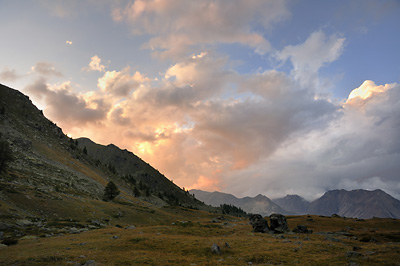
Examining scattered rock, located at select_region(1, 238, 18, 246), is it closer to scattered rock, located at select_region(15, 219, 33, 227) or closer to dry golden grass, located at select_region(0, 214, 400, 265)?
dry golden grass, located at select_region(0, 214, 400, 265)

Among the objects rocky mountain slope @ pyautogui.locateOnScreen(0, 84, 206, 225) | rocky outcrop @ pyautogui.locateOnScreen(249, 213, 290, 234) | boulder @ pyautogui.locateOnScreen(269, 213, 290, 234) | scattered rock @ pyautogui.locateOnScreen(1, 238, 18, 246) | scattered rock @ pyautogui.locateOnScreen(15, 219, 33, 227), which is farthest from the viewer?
rocky outcrop @ pyautogui.locateOnScreen(249, 213, 290, 234)

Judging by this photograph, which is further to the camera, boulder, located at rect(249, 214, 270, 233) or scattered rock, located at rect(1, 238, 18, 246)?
boulder, located at rect(249, 214, 270, 233)

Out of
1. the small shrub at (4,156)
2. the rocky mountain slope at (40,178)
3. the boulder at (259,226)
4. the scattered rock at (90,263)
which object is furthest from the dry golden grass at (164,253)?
the small shrub at (4,156)

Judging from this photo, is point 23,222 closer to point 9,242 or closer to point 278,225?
point 9,242

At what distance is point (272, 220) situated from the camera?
65.4 meters

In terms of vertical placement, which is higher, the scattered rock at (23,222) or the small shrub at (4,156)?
the small shrub at (4,156)

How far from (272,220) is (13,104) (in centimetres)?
20681

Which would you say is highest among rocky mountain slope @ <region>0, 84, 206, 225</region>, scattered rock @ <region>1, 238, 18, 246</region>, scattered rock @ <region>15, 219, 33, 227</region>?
rocky mountain slope @ <region>0, 84, 206, 225</region>

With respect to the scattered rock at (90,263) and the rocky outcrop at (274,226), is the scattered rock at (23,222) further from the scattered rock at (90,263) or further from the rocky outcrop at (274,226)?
the rocky outcrop at (274,226)

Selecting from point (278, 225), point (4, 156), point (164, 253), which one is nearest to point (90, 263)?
point (164, 253)

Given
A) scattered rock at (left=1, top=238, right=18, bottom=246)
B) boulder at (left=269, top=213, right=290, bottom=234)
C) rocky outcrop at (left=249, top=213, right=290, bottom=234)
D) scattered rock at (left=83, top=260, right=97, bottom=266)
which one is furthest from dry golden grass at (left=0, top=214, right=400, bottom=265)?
rocky outcrop at (left=249, top=213, right=290, bottom=234)

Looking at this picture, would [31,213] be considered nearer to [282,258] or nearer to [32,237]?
[32,237]

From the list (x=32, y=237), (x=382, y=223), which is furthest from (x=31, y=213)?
(x=382, y=223)

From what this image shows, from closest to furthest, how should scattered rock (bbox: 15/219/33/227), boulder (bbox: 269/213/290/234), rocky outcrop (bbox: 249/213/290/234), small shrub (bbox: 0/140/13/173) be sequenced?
scattered rock (bbox: 15/219/33/227) → boulder (bbox: 269/213/290/234) → rocky outcrop (bbox: 249/213/290/234) → small shrub (bbox: 0/140/13/173)
